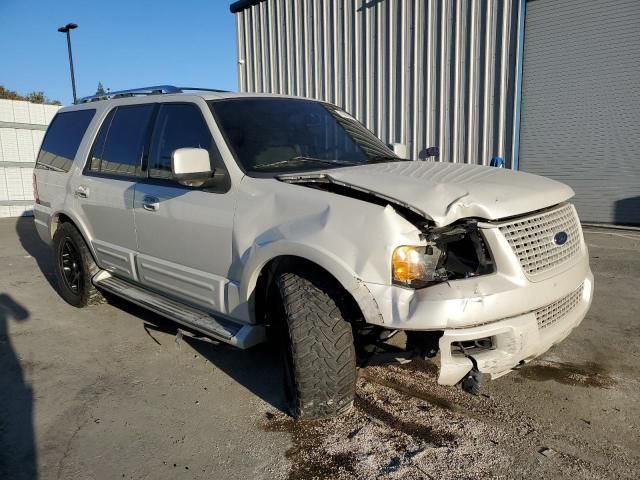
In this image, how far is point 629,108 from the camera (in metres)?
8.68

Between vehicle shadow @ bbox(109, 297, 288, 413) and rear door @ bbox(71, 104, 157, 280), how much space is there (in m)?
0.74

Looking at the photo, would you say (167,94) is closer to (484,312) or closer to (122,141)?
(122,141)

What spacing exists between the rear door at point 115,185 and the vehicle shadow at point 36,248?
2.03 meters

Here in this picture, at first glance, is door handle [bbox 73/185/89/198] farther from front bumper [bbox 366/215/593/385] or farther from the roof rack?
front bumper [bbox 366/215/593/385]

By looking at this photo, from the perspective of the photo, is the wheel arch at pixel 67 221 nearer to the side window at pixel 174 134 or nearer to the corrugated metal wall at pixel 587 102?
the side window at pixel 174 134

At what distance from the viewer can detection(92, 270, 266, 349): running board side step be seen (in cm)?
308

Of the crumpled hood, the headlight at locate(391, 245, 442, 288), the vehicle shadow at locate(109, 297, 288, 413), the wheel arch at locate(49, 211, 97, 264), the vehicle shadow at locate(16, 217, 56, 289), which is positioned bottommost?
the vehicle shadow at locate(16, 217, 56, 289)

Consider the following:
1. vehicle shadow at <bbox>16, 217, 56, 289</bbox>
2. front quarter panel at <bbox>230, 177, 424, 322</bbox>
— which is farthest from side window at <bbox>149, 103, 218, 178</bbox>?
vehicle shadow at <bbox>16, 217, 56, 289</bbox>

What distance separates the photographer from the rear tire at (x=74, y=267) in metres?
4.72

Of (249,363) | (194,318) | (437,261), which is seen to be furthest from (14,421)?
(437,261)

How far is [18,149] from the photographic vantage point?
12719 millimetres

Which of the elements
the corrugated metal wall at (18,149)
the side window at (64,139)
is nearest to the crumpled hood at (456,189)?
the side window at (64,139)

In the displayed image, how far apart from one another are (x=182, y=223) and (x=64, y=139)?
2572 millimetres

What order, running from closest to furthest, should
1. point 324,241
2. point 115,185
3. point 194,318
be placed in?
1. point 324,241
2. point 194,318
3. point 115,185
